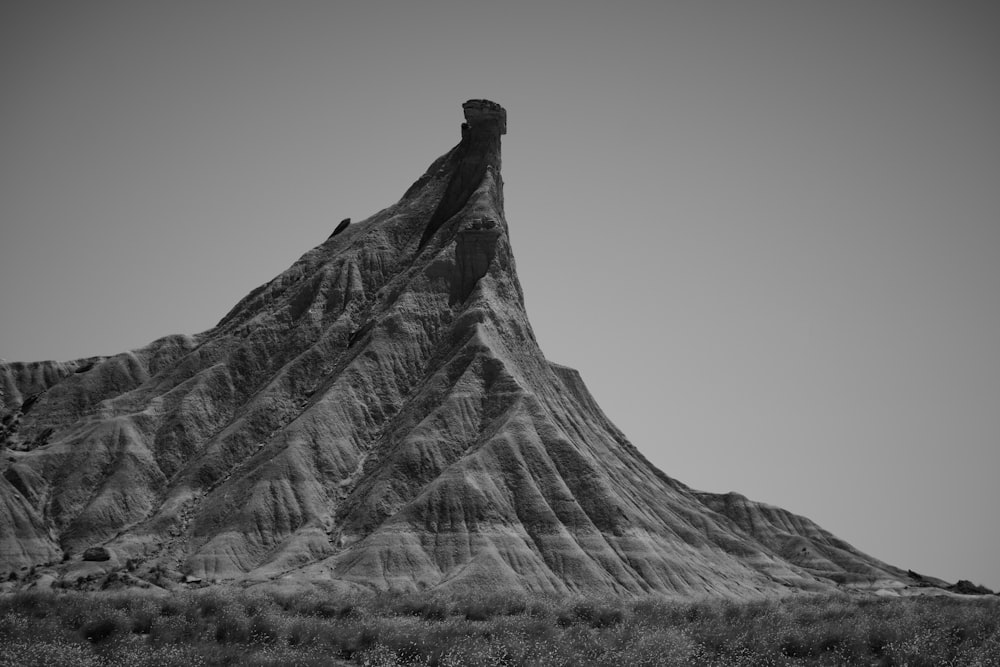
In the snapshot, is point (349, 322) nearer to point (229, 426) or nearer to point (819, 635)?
point (229, 426)

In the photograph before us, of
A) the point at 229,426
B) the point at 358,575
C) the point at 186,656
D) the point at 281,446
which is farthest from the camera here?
the point at 229,426

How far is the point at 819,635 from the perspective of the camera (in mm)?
31500

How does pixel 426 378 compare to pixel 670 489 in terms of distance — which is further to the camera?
pixel 670 489

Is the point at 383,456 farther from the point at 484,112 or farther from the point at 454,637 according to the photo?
the point at 454,637

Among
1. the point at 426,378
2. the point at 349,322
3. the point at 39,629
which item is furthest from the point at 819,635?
the point at 349,322

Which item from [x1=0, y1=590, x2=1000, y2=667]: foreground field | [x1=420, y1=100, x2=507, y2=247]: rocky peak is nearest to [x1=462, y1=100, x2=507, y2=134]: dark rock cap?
[x1=420, y1=100, x2=507, y2=247]: rocky peak

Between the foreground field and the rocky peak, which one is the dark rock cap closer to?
the rocky peak

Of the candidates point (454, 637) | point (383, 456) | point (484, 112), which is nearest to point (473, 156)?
point (484, 112)

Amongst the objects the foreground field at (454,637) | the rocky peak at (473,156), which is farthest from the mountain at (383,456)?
the foreground field at (454,637)

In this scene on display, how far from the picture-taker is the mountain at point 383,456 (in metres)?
85.1

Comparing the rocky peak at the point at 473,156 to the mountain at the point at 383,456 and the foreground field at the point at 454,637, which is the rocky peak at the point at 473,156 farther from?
the foreground field at the point at 454,637

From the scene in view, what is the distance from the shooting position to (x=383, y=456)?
98.6 m

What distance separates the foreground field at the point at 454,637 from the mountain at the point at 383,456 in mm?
42983

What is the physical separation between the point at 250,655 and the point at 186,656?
1.67 m
